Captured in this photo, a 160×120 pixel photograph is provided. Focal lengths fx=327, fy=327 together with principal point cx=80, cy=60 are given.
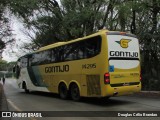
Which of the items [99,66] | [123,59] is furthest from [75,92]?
[123,59]

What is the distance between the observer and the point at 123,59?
51.4 ft

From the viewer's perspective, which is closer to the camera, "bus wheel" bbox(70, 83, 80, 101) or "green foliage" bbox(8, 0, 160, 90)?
"bus wheel" bbox(70, 83, 80, 101)

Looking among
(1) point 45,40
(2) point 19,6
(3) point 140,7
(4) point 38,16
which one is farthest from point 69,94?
(1) point 45,40

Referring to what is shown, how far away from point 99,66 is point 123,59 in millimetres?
1283

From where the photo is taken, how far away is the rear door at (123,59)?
1518 centimetres

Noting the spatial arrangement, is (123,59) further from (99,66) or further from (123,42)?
(99,66)

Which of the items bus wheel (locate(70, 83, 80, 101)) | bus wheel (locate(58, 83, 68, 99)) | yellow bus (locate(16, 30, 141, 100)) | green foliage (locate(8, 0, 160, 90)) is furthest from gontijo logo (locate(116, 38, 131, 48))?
green foliage (locate(8, 0, 160, 90))

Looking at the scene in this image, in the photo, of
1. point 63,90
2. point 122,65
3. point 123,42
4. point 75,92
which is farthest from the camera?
point 63,90

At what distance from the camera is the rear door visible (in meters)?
15.2

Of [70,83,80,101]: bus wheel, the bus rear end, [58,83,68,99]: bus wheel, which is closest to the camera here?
the bus rear end

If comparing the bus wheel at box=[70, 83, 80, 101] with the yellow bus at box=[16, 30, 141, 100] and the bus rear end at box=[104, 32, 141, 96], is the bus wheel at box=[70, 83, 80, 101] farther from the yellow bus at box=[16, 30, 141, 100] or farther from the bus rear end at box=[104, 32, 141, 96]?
the bus rear end at box=[104, 32, 141, 96]

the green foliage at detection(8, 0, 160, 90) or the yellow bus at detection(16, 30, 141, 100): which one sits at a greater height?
the green foliage at detection(8, 0, 160, 90)

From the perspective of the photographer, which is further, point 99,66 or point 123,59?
point 123,59

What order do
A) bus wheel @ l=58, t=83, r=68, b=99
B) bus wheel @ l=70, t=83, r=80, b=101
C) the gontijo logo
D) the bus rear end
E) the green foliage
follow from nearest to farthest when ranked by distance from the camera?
1. the bus rear end
2. the gontijo logo
3. bus wheel @ l=70, t=83, r=80, b=101
4. bus wheel @ l=58, t=83, r=68, b=99
5. the green foliage
